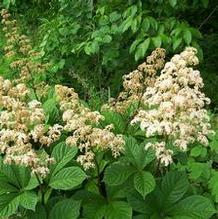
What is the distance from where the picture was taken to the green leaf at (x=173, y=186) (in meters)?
3.23

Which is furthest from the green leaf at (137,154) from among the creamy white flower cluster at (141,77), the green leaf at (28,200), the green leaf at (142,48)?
the green leaf at (142,48)

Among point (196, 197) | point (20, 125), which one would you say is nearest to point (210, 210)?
point (196, 197)

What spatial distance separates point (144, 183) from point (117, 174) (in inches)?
6.9

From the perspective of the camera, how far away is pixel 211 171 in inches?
147

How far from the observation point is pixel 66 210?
3121 mm

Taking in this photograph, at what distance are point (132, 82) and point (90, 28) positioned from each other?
237 centimetres

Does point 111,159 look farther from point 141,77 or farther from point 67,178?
point 141,77

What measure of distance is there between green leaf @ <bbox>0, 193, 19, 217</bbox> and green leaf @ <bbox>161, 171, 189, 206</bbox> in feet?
2.87

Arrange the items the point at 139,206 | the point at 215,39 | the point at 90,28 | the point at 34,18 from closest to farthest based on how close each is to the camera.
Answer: the point at 139,206 → the point at 90,28 → the point at 215,39 → the point at 34,18

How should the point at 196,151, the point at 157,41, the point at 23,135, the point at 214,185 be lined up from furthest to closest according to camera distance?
the point at 157,41
the point at 196,151
the point at 214,185
the point at 23,135

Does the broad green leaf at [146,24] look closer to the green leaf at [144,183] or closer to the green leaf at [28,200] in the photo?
the green leaf at [144,183]

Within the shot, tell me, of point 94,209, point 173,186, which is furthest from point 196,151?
point 94,209

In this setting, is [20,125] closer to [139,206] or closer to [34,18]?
[139,206]

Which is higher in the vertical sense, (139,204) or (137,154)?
(137,154)
